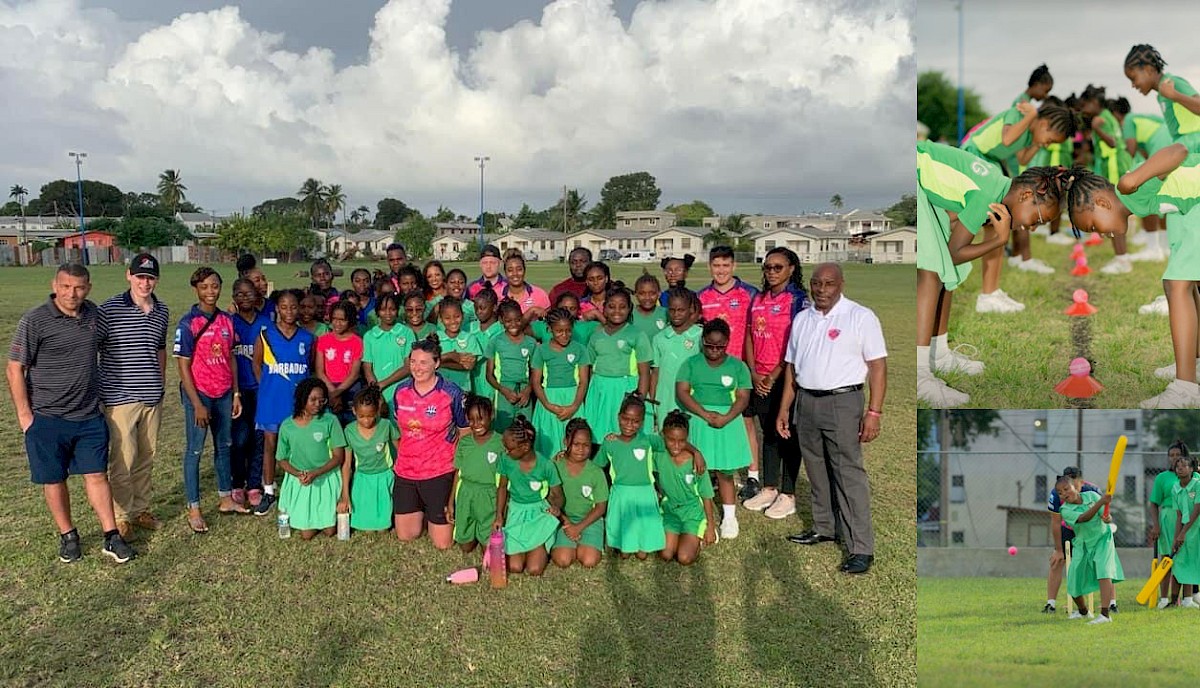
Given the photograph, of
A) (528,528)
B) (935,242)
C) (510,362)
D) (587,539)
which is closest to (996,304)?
(935,242)

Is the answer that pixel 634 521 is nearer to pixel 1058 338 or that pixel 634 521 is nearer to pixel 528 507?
pixel 528 507

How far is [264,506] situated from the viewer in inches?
210

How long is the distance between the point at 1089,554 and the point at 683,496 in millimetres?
3208

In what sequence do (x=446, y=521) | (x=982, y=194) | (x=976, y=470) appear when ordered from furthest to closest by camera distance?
(x=976, y=470)
(x=446, y=521)
(x=982, y=194)

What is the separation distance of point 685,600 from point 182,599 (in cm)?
257

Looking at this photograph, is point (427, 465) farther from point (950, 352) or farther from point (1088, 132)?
point (1088, 132)

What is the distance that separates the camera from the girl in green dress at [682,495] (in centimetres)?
469

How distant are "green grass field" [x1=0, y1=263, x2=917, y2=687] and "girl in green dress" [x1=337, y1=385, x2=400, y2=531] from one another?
13 cm

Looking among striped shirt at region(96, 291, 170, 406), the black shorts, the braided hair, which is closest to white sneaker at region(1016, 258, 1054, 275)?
the braided hair

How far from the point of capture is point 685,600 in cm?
410

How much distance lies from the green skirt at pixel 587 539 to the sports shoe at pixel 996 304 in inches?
160

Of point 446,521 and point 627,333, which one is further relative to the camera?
point 627,333

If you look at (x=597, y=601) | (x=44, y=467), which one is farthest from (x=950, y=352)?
(x=44, y=467)

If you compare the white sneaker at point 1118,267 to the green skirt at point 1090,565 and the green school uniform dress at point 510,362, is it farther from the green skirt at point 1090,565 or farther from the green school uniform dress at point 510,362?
the green school uniform dress at point 510,362
